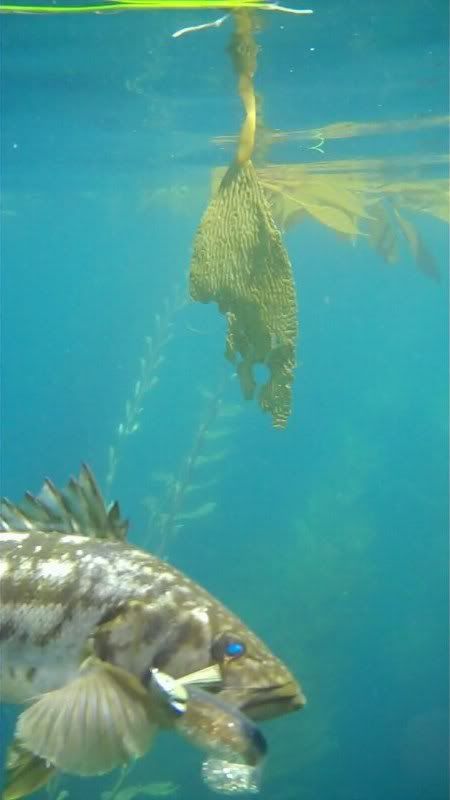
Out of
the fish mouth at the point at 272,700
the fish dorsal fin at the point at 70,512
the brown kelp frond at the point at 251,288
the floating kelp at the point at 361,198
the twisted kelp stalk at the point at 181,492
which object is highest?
the floating kelp at the point at 361,198

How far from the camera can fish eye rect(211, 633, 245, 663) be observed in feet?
11.3

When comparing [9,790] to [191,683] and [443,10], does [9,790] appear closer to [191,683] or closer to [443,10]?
[191,683]

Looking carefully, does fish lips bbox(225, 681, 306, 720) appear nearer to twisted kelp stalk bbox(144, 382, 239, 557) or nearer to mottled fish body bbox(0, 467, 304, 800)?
mottled fish body bbox(0, 467, 304, 800)

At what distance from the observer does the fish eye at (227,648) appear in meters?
3.45

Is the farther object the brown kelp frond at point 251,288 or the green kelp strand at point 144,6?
the green kelp strand at point 144,6

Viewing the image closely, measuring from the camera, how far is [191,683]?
3322mm

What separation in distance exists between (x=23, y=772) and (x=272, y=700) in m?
1.06

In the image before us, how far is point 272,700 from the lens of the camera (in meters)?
3.38

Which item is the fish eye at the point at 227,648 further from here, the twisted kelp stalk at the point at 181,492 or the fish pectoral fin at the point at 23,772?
the twisted kelp stalk at the point at 181,492

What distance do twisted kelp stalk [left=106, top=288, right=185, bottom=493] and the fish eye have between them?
10.1 meters

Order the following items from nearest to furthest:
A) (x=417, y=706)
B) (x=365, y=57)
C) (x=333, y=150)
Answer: (x=365, y=57) < (x=417, y=706) < (x=333, y=150)

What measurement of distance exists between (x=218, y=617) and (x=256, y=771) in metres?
0.66

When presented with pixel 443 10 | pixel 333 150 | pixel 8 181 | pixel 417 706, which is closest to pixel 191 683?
pixel 443 10

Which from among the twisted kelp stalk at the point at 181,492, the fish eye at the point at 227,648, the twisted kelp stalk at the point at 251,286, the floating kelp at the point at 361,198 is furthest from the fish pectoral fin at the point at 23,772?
the twisted kelp stalk at the point at 181,492
